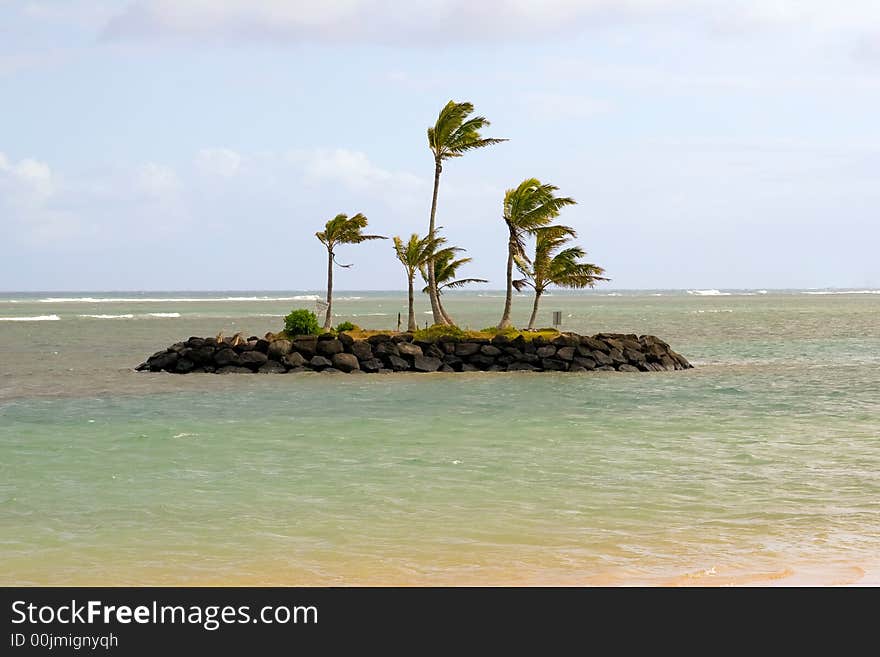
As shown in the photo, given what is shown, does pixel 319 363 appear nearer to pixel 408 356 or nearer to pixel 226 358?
pixel 408 356

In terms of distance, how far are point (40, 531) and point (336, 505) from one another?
3632mm

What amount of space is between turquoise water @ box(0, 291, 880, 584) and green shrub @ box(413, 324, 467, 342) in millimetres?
6788

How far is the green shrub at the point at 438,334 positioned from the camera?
3756 cm

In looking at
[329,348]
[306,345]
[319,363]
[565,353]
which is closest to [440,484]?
[319,363]

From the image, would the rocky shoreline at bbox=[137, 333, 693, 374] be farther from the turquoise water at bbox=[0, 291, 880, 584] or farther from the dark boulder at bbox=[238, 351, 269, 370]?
the turquoise water at bbox=[0, 291, 880, 584]

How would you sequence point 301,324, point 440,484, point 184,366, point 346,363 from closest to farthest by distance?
point 440,484
point 346,363
point 184,366
point 301,324

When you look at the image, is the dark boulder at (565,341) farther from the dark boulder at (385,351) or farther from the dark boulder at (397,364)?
the dark boulder at (385,351)

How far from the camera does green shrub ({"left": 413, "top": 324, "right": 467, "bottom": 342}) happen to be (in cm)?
3756

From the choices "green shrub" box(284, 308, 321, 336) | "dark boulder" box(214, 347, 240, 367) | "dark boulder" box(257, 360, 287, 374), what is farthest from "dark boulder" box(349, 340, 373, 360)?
"dark boulder" box(214, 347, 240, 367)

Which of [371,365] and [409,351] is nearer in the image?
[371,365]

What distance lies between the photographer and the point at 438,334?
124ft

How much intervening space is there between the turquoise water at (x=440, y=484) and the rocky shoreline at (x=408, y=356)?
5.13 metres

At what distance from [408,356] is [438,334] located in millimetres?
1847
